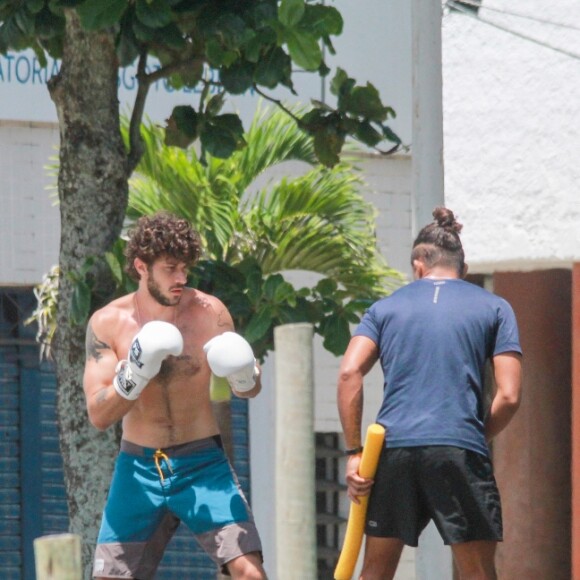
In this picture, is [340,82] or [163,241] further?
[340,82]

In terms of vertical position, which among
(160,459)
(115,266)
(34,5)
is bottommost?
(160,459)

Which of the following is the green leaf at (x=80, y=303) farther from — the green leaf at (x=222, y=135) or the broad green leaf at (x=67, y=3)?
the broad green leaf at (x=67, y=3)

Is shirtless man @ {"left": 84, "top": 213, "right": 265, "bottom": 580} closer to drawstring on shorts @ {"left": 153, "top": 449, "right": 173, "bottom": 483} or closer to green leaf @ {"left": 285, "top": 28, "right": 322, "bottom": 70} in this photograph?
drawstring on shorts @ {"left": 153, "top": 449, "right": 173, "bottom": 483}

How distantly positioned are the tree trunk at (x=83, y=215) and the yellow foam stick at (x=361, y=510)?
5.62 feet

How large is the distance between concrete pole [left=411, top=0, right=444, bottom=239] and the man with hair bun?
0.76 m

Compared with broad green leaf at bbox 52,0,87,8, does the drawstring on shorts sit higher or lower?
lower

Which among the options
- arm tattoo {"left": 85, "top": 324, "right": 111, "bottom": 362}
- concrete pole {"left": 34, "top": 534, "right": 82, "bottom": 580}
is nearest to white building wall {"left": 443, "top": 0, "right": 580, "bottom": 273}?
arm tattoo {"left": 85, "top": 324, "right": 111, "bottom": 362}

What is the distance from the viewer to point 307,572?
163 inches

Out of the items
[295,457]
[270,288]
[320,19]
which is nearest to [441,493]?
[295,457]

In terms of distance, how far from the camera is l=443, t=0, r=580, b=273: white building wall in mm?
7137

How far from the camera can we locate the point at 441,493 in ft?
18.3

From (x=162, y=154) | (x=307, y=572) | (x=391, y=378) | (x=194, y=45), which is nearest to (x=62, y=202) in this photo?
(x=194, y=45)

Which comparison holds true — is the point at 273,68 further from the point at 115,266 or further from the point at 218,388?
the point at 218,388

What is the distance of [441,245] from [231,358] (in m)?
0.92
